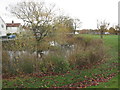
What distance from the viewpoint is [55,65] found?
516cm

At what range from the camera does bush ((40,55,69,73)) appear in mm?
5086

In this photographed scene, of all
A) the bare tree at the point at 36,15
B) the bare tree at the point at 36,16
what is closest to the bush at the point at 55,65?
the bare tree at the point at 36,16

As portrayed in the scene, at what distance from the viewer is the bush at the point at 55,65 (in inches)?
200

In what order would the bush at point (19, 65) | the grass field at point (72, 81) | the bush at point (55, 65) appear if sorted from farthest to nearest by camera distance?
1. the bush at point (19, 65)
2. the bush at point (55, 65)
3. the grass field at point (72, 81)

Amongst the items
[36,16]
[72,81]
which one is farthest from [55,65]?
[36,16]

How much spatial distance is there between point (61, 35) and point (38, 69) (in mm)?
5649

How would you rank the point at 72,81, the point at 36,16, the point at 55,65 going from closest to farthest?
the point at 72,81 < the point at 55,65 < the point at 36,16

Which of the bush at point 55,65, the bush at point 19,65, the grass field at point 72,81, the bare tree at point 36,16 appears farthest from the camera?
the bare tree at point 36,16

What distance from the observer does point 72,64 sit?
564cm

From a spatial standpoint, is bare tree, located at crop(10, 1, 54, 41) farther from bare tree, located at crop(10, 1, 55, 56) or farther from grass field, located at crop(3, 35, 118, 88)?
grass field, located at crop(3, 35, 118, 88)

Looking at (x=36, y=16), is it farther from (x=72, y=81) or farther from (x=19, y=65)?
(x=72, y=81)

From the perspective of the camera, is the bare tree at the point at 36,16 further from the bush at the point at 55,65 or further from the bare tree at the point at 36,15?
the bush at the point at 55,65

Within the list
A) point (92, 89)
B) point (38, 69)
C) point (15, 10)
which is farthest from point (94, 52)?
point (15, 10)

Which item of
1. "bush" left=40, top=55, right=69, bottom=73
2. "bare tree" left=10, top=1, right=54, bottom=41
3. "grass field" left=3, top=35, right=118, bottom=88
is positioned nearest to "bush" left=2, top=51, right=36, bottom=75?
"bush" left=40, top=55, right=69, bottom=73
